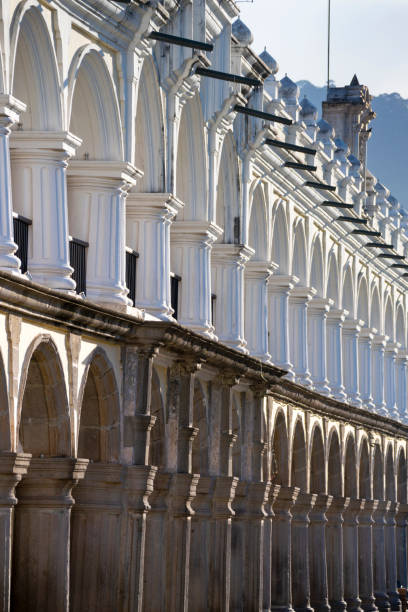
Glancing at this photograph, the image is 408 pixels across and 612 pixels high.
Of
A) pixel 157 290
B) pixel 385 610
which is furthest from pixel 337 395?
pixel 157 290

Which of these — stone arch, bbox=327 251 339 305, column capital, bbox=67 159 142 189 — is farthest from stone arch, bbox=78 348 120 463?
stone arch, bbox=327 251 339 305

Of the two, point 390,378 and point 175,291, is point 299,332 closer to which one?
point 175,291

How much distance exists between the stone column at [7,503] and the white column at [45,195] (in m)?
3.20

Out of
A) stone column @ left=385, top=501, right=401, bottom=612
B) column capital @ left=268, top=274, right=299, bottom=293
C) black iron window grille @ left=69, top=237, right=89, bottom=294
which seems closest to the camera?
black iron window grille @ left=69, top=237, right=89, bottom=294

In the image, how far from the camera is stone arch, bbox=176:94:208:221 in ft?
116

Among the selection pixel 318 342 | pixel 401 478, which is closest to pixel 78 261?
pixel 318 342

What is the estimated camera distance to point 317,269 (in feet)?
164

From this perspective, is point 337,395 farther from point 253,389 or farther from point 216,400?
point 216,400

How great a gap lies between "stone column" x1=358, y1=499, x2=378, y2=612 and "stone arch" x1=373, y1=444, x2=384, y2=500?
2527 mm

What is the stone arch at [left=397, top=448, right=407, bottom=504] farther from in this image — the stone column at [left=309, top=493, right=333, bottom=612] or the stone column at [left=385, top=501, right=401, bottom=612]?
the stone column at [left=309, top=493, right=333, bottom=612]

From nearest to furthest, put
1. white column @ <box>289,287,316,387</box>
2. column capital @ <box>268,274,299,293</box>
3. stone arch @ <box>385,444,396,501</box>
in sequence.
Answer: column capital @ <box>268,274,299,293</box> < white column @ <box>289,287,316,387</box> < stone arch @ <box>385,444,396,501</box>

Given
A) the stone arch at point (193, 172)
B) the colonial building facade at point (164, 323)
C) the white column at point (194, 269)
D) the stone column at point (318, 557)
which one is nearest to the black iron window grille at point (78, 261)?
the colonial building facade at point (164, 323)

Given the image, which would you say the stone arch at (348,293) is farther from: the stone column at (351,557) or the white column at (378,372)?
the stone column at (351,557)

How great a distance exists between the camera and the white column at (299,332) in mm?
46812
